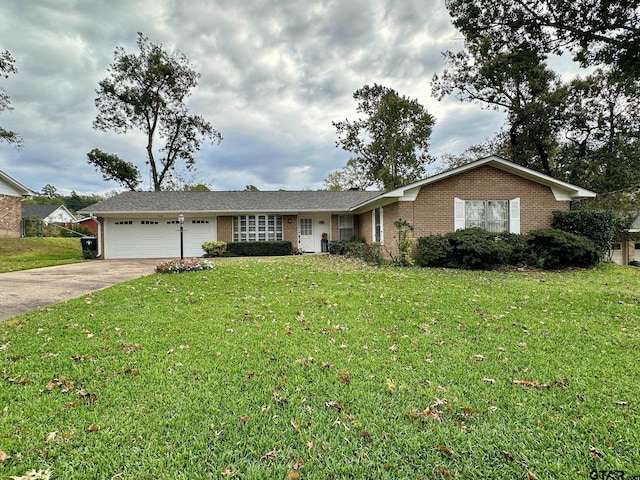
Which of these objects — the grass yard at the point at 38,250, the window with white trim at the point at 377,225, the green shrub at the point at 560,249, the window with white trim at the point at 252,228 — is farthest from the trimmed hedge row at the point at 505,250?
the grass yard at the point at 38,250

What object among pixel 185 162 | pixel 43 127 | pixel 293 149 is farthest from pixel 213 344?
pixel 185 162

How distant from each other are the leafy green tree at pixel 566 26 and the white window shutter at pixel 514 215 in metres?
4.85

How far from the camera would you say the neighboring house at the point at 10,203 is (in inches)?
842

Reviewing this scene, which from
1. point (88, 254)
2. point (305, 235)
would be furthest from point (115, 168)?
point (305, 235)

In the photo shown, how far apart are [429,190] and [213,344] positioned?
10739mm

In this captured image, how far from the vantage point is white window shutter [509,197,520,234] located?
41.0 feet

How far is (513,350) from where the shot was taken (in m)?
4.07

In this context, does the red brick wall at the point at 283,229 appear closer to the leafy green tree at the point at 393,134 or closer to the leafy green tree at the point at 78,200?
the leafy green tree at the point at 393,134

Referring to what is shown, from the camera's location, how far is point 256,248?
17.6 m

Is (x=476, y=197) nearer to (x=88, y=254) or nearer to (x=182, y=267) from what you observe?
(x=182, y=267)

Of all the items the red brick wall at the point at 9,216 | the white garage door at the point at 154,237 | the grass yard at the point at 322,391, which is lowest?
the grass yard at the point at 322,391

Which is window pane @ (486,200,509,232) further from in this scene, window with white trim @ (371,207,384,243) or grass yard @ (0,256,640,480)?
grass yard @ (0,256,640,480)

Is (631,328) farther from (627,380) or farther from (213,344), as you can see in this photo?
(213,344)

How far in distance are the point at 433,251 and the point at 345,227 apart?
894cm
